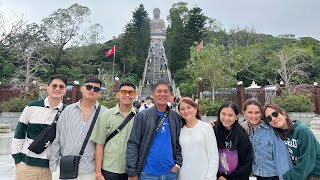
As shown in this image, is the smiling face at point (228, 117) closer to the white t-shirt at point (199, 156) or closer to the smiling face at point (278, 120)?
the white t-shirt at point (199, 156)

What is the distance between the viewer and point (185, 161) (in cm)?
290

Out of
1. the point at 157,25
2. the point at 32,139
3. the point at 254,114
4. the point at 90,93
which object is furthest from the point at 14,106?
the point at 157,25

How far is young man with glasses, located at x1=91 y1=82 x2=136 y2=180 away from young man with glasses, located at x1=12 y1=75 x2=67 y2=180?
0.63m

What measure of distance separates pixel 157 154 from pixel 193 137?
410 mm

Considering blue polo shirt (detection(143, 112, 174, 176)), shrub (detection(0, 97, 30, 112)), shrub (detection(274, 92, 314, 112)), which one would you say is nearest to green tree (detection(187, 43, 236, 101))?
shrub (detection(274, 92, 314, 112))

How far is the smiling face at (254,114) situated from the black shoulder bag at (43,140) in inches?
82.9

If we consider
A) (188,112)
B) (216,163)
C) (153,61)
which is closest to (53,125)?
(188,112)

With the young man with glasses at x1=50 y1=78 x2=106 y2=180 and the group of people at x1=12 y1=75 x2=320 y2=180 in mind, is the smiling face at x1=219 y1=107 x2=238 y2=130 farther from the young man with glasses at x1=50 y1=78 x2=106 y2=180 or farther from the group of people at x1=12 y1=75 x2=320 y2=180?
the young man with glasses at x1=50 y1=78 x2=106 y2=180

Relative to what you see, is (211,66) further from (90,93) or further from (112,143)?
(112,143)

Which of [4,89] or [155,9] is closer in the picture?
[4,89]

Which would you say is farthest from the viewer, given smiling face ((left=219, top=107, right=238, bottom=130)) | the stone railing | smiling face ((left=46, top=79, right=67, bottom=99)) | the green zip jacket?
the stone railing

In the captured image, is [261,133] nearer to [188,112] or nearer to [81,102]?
[188,112]

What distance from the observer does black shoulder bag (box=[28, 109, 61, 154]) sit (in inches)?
117

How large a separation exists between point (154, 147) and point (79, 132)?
801mm
